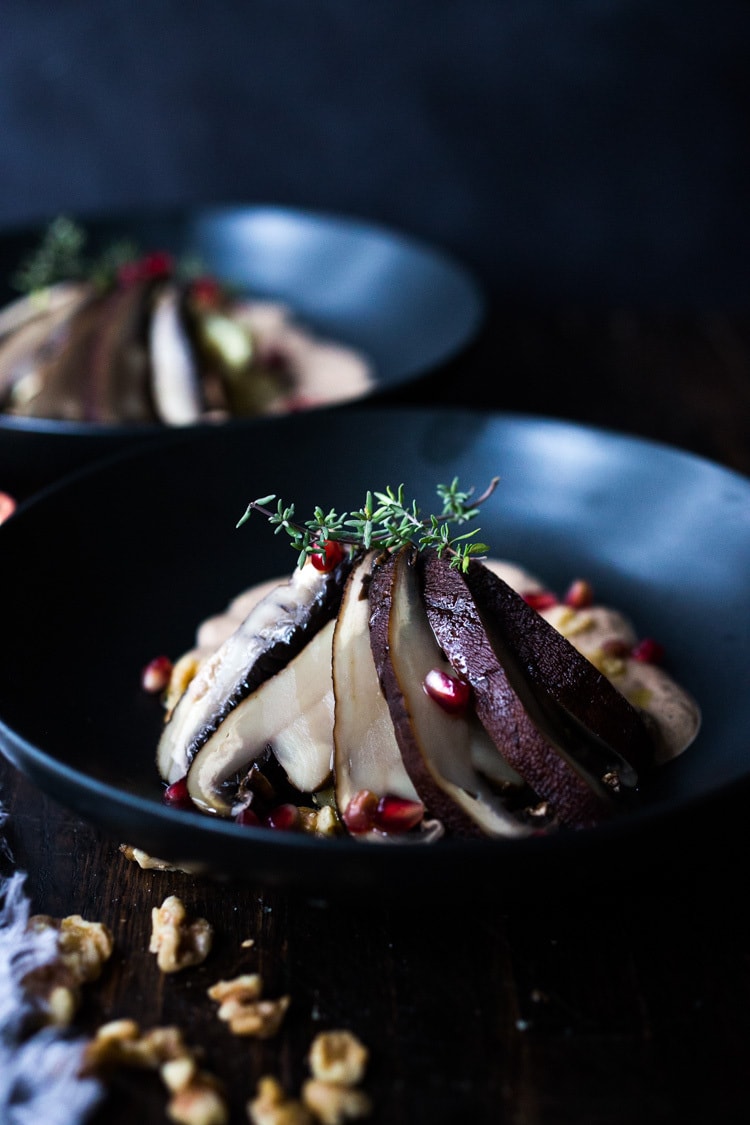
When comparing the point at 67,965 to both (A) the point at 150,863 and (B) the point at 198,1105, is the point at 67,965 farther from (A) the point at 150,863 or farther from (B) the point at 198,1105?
(B) the point at 198,1105

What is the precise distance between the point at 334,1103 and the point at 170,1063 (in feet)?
0.94

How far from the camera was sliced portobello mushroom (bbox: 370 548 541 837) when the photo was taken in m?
2.15

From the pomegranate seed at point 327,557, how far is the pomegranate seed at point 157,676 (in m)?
0.56

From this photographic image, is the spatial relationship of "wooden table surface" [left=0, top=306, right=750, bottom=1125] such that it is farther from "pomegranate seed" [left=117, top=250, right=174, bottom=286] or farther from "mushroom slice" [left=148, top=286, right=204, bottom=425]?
"pomegranate seed" [left=117, top=250, right=174, bottom=286]

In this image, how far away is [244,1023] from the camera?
196 cm

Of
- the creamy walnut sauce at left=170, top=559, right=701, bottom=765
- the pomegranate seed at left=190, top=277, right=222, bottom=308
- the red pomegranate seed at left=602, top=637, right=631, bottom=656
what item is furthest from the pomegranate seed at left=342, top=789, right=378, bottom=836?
the pomegranate seed at left=190, top=277, right=222, bottom=308

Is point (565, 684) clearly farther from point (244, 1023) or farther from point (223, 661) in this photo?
point (244, 1023)

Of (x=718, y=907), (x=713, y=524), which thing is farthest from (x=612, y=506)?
(x=718, y=907)

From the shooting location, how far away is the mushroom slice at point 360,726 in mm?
2264

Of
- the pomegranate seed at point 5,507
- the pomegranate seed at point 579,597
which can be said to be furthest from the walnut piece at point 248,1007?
the pomegranate seed at point 5,507

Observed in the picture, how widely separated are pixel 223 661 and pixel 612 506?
137 centimetres

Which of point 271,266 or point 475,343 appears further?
point 271,266

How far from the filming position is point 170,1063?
1.90 metres

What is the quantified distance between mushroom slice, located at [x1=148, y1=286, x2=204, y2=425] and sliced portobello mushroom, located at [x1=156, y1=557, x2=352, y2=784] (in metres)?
1.73
